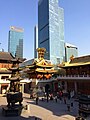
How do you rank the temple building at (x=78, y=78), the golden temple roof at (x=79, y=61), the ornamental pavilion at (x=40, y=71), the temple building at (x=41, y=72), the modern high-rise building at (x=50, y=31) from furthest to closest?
the modern high-rise building at (x=50, y=31)
the ornamental pavilion at (x=40, y=71)
the temple building at (x=41, y=72)
the golden temple roof at (x=79, y=61)
the temple building at (x=78, y=78)

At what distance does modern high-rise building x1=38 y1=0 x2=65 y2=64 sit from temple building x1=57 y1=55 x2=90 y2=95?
11611cm

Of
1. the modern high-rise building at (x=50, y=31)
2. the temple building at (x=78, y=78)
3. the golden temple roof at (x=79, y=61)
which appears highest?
the modern high-rise building at (x=50, y=31)

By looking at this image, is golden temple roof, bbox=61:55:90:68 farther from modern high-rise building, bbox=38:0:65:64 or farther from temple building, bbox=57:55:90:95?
modern high-rise building, bbox=38:0:65:64

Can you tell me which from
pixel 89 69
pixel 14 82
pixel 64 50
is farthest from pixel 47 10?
pixel 14 82

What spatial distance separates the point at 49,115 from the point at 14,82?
7.46 meters

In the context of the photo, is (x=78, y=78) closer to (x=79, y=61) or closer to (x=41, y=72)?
(x=79, y=61)

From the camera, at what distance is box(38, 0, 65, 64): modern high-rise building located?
166 meters

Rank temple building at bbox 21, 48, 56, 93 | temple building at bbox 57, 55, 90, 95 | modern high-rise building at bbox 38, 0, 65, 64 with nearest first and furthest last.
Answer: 1. temple building at bbox 57, 55, 90, 95
2. temple building at bbox 21, 48, 56, 93
3. modern high-rise building at bbox 38, 0, 65, 64

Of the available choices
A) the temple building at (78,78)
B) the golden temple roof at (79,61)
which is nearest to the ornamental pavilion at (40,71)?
the temple building at (78,78)

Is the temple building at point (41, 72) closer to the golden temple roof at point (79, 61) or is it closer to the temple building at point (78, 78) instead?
the temple building at point (78, 78)

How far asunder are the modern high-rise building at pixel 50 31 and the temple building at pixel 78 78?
116 meters

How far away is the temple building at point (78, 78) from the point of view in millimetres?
38497

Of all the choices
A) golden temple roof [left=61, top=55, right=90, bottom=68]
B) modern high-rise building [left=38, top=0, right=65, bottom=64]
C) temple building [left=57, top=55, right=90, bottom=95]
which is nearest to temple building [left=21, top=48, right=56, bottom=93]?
temple building [left=57, top=55, right=90, bottom=95]

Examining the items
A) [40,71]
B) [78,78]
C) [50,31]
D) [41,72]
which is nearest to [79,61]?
[78,78]
